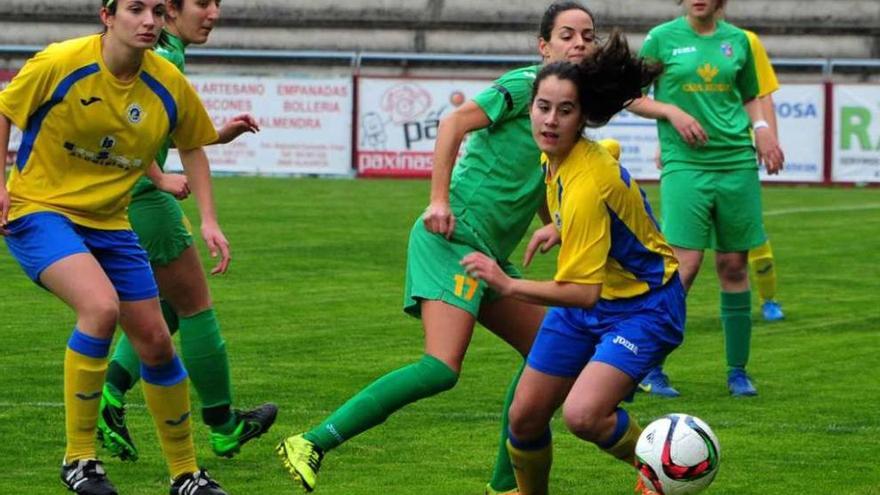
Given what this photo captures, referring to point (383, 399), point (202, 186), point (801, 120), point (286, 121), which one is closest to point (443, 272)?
point (383, 399)

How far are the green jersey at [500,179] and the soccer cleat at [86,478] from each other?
164cm

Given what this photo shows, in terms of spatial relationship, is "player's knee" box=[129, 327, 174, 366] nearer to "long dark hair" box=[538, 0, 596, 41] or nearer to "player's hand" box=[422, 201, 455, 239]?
"player's hand" box=[422, 201, 455, 239]

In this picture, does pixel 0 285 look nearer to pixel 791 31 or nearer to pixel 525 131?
pixel 525 131

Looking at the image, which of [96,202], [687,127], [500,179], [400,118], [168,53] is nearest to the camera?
[96,202]

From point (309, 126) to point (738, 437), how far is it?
1847cm

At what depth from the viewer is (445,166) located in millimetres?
6926

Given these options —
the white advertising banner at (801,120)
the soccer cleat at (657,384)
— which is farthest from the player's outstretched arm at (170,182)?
the white advertising banner at (801,120)

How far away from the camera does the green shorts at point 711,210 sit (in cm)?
977

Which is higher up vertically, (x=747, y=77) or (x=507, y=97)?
(x=507, y=97)

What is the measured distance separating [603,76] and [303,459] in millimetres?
1717

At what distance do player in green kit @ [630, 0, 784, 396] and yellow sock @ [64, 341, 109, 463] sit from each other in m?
3.84

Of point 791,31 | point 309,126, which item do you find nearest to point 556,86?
point 309,126

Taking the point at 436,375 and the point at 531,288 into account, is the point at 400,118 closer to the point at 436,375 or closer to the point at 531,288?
the point at 436,375

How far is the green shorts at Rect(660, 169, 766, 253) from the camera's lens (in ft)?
32.0
